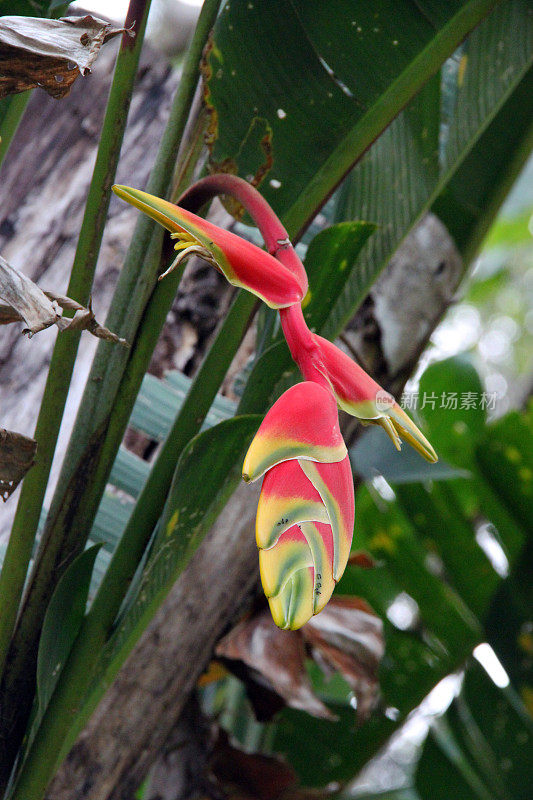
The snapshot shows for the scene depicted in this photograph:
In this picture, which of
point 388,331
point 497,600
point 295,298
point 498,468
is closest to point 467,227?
point 388,331

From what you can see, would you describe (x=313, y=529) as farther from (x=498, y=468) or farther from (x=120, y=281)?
(x=498, y=468)

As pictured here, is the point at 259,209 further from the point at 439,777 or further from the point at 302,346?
the point at 439,777

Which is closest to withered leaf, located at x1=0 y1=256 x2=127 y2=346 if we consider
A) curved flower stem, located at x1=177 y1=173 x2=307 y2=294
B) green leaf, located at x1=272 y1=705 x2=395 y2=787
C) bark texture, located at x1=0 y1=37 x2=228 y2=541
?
curved flower stem, located at x1=177 y1=173 x2=307 y2=294

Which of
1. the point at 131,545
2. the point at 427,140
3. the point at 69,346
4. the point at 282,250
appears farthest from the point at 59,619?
the point at 427,140

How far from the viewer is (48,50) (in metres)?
0.35

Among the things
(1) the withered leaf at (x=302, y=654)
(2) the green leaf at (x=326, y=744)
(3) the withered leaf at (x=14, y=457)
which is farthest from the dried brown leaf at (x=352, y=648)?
(3) the withered leaf at (x=14, y=457)

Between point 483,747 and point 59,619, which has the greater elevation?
point 59,619

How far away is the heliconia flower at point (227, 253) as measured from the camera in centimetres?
27

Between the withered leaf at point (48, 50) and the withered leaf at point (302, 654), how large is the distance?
0.56 meters

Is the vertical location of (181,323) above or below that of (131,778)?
above

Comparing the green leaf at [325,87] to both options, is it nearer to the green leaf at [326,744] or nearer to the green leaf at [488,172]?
the green leaf at [488,172]

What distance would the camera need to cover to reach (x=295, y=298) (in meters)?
0.28

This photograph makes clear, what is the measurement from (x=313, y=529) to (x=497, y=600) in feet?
2.94

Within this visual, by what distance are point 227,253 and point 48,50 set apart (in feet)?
0.59
